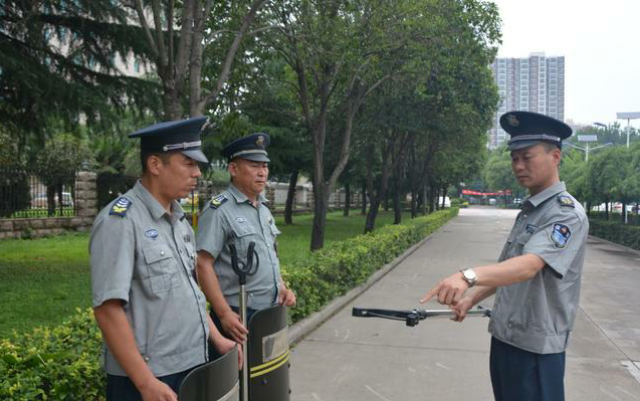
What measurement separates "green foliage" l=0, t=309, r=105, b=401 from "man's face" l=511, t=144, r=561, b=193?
8.11 ft

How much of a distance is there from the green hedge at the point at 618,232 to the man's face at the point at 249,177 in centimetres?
1915

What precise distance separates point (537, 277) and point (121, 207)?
172cm

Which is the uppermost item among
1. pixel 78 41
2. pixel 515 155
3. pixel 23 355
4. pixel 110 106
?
pixel 78 41

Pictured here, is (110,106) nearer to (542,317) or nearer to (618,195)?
(542,317)

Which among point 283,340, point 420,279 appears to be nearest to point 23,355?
point 283,340

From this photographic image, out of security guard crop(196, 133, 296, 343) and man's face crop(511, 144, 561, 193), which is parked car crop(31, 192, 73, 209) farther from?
man's face crop(511, 144, 561, 193)

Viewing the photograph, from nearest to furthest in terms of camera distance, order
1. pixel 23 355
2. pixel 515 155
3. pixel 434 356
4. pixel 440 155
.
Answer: pixel 515 155 → pixel 23 355 → pixel 434 356 → pixel 440 155

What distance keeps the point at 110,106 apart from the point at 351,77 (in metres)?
5.40

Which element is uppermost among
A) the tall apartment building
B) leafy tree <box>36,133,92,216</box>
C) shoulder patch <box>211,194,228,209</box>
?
the tall apartment building

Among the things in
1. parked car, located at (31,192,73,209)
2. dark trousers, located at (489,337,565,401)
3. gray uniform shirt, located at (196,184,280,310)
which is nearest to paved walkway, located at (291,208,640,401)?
gray uniform shirt, located at (196,184,280,310)

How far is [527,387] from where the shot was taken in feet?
8.75

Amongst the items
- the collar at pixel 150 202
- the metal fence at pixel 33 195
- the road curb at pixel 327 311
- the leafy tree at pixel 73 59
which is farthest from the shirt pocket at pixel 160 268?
the metal fence at pixel 33 195

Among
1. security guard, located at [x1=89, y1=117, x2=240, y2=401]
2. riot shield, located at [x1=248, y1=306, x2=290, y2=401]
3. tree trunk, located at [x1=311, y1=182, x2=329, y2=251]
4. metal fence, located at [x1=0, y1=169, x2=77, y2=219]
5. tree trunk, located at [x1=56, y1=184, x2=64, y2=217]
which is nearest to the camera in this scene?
security guard, located at [x1=89, y1=117, x2=240, y2=401]

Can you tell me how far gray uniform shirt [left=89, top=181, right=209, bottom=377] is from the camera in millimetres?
2268
